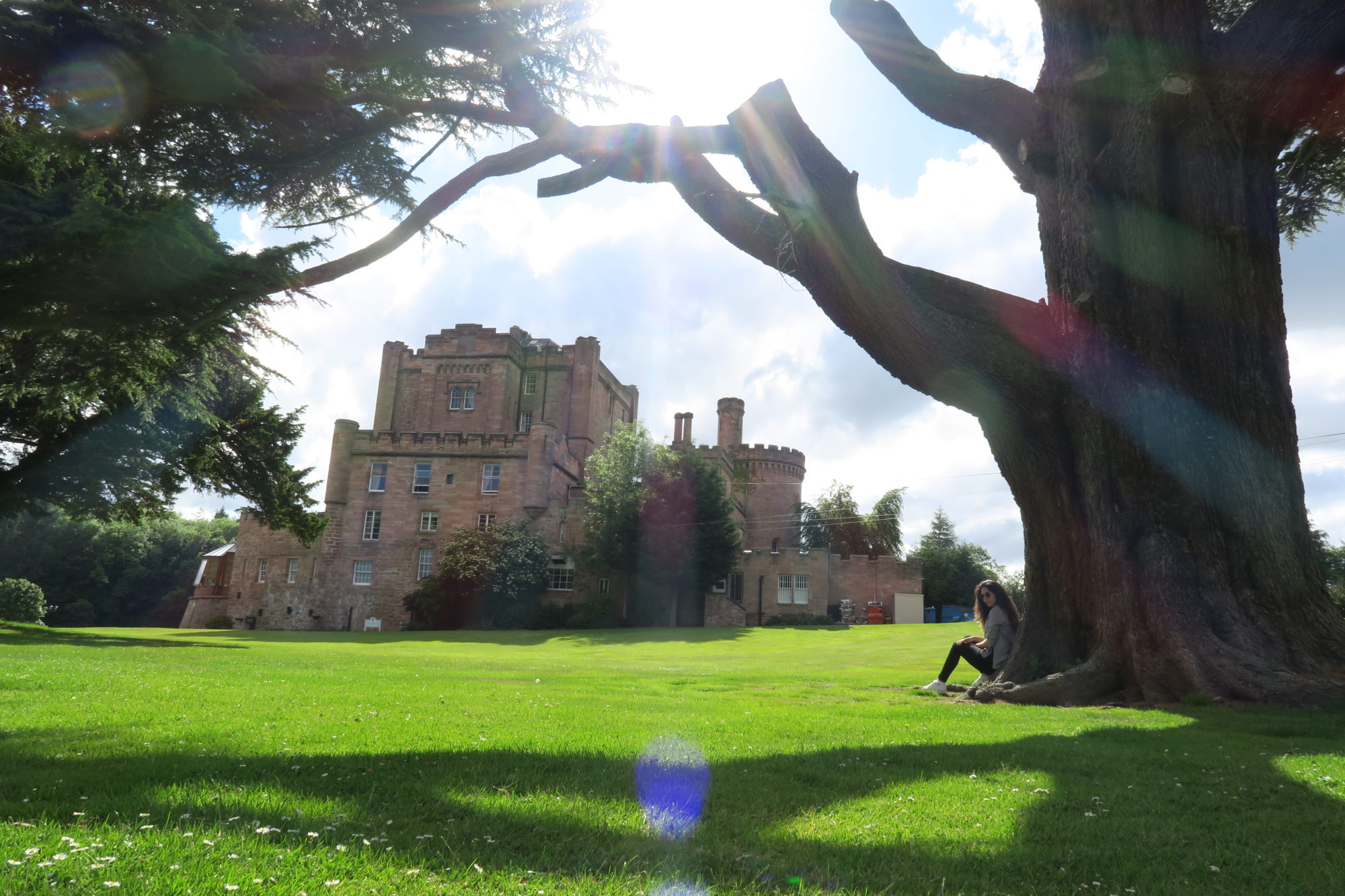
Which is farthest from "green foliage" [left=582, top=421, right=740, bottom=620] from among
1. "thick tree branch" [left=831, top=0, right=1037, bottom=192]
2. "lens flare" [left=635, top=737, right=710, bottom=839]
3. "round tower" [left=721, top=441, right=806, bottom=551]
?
"lens flare" [left=635, top=737, right=710, bottom=839]

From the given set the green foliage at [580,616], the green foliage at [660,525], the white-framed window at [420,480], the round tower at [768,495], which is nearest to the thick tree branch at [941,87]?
the green foliage at [660,525]

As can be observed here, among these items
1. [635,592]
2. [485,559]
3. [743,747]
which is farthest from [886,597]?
[743,747]

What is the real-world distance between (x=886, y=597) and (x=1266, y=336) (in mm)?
36987

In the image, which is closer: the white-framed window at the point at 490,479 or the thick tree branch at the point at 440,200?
the thick tree branch at the point at 440,200

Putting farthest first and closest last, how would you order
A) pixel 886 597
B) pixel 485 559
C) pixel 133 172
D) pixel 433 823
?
pixel 886 597 → pixel 485 559 → pixel 133 172 → pixel 433 823

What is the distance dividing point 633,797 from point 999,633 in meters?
8.34

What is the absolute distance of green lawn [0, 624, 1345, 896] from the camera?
112 inches

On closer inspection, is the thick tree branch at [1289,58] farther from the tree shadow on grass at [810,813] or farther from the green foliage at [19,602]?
the green foliage at [19,602]

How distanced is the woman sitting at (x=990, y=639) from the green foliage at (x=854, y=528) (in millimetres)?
45901

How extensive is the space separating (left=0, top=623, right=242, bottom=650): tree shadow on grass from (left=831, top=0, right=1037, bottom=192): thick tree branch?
19065mm

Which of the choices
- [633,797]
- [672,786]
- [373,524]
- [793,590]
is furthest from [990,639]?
[373,524]

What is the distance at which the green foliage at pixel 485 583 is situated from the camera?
135 ft

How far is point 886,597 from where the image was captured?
44688 millimetres

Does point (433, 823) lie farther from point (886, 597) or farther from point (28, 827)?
point (886, 597)
